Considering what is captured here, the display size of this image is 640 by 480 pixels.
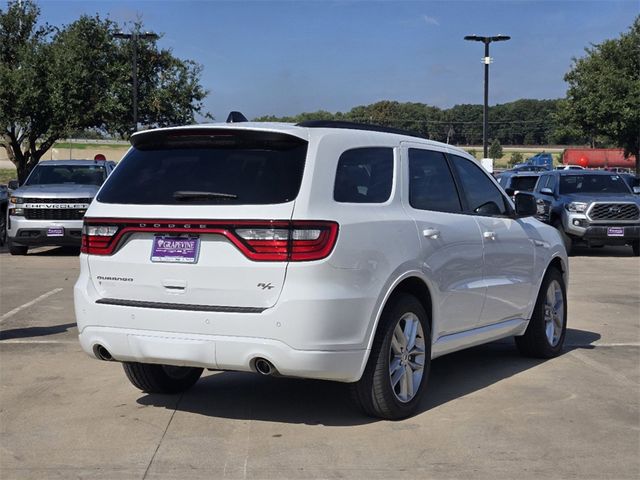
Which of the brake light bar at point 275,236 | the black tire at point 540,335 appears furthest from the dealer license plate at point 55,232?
the brake light bar at point 275,236

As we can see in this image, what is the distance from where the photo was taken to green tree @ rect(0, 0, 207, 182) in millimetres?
29750

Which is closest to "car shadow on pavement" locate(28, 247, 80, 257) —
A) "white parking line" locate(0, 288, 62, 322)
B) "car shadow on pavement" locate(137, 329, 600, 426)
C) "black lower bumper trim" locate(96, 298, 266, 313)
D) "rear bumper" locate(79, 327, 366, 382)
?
"white parking line" locate(0, 288, 62, 322)

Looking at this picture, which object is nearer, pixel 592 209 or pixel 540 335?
pixel 540 335

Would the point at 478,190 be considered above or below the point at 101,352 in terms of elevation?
above

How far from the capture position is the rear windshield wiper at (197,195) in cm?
501

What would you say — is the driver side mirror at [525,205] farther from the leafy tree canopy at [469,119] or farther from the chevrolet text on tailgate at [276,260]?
the leafy tree canopy at [469,119]

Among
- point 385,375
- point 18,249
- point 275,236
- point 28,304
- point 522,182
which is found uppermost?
point 275,236

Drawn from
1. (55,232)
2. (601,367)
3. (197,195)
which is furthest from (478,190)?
(55,232)

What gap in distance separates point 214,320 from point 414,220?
59.8 inches

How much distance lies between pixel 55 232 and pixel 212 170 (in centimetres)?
1170

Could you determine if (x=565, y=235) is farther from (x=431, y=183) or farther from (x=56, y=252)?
(x=431, y=183)

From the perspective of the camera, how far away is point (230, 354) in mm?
4887

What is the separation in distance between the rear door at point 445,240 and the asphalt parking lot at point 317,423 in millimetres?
637

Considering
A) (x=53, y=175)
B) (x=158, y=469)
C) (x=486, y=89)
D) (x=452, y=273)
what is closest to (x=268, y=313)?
(x=158, y=469)
